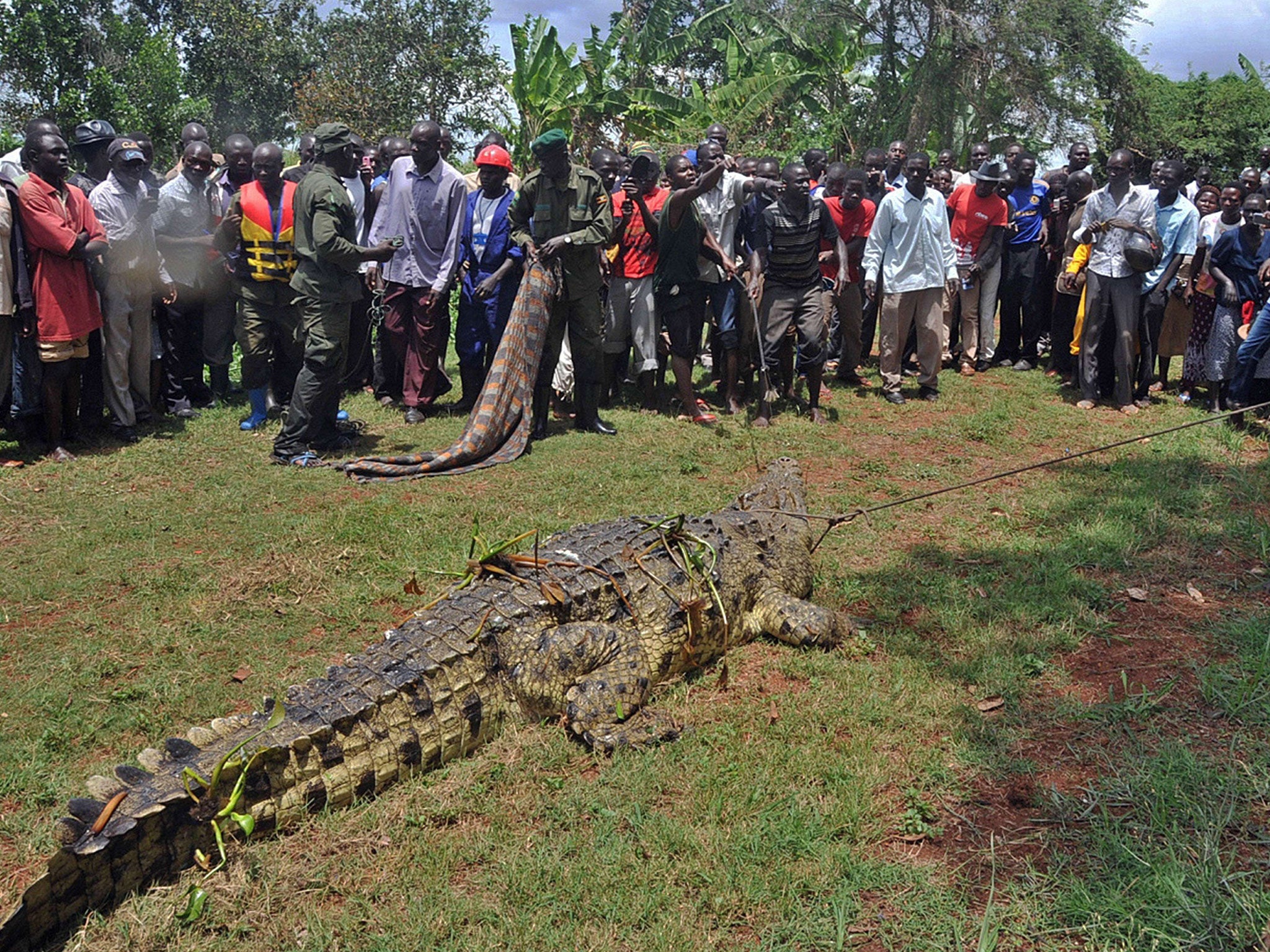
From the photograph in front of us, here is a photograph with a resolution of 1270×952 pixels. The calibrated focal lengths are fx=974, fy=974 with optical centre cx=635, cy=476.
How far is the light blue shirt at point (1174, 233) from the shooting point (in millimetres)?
8492

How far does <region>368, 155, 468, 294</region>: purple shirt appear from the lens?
312 inches

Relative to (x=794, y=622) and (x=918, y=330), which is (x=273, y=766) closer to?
(x=794, y=622)

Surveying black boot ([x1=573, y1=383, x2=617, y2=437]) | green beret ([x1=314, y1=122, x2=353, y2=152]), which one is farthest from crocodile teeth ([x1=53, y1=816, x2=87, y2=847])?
black boot ([x1=573, y1=383, x2=617, y2=437])

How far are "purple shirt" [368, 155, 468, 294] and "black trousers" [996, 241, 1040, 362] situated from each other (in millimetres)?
5696

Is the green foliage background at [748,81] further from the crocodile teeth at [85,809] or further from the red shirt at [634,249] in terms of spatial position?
the crocodile teeth at [85,809]

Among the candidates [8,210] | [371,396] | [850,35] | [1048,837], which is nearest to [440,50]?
[850,35]

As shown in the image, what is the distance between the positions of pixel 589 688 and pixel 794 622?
1.19 meters

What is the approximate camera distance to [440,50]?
23594mm

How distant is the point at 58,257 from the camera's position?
645cm

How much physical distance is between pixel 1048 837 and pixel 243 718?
2667 mm

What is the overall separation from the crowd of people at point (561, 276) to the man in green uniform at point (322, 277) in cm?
2

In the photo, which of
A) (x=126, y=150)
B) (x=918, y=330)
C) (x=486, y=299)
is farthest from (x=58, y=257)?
(x=918, y=330)

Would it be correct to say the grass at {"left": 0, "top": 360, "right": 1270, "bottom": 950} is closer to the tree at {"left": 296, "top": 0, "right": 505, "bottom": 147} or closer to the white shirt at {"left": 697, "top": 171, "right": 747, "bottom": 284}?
the white shirt at {"left": 697, "top": 171, "right": 747, "bottom": 284}

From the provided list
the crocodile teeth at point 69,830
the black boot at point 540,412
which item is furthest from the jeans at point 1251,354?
the crocodile teeth at point 69,830
